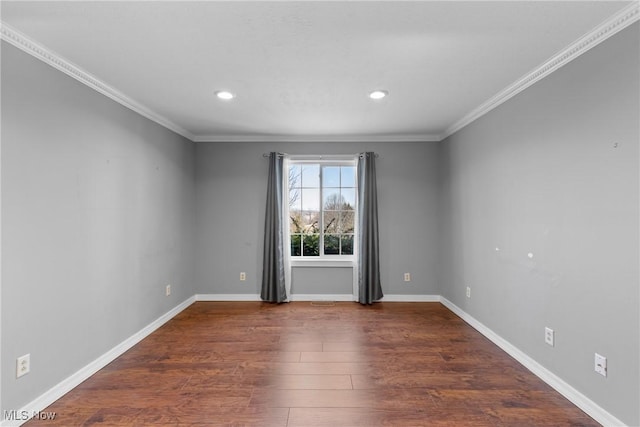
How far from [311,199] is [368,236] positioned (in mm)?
1004

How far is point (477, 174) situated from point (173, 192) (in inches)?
139

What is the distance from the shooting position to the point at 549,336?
2.30 meters

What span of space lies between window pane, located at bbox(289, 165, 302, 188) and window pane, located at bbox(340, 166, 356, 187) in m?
0.62

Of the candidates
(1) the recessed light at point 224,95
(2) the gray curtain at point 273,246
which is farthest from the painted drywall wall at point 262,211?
(1) the recessed light at point 224,95

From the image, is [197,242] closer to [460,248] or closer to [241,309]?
[241,309]

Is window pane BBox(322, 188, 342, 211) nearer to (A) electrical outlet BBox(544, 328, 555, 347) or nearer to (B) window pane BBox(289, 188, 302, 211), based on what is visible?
(B) window pane BBox(289, 188, 302, 211)

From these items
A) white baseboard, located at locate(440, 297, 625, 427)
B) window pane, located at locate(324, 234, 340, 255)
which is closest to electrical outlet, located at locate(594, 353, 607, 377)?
white baseboard, located at locate(440, 297, 625, 427)

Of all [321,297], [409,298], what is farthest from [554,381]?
[321,297]

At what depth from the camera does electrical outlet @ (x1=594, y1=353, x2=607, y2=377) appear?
1862 millimetres

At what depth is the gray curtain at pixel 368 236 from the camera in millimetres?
4262

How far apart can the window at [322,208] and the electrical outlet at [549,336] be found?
8.46 ft

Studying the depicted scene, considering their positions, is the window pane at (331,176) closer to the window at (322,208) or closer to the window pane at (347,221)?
the window at (322,208)

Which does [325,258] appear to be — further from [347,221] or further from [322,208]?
[322,208]

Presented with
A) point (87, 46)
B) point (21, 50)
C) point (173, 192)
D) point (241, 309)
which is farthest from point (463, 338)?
point (21, 50)
